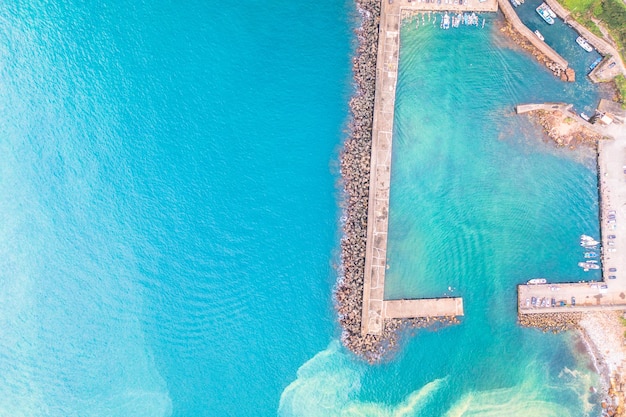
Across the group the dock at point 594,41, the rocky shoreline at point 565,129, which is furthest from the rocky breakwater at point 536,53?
the rocky shoreline at point 565,129

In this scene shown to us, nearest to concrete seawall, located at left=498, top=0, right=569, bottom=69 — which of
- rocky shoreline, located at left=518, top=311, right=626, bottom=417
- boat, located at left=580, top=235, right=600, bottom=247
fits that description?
boat, located at left=580, top=235, right=600, bottom=247

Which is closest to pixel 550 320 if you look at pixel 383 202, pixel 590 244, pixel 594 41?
pixel 590 244

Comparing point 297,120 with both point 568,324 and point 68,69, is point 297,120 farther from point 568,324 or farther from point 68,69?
point 568,324

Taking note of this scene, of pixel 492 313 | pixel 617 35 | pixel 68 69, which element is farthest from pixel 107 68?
pixel 617 35

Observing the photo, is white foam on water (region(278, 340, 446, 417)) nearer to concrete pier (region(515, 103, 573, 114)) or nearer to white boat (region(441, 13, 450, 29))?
concrete pier (region(515, 103, 573, 114))

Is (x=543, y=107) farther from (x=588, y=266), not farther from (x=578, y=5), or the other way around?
(x=588, y=266)

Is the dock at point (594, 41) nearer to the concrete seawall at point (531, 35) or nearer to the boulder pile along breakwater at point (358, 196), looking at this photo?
the concrete seawall at point (531, 35)

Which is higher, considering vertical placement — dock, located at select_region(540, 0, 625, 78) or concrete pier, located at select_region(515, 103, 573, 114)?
dock, located at select_region(540, 0, 625, 78)
